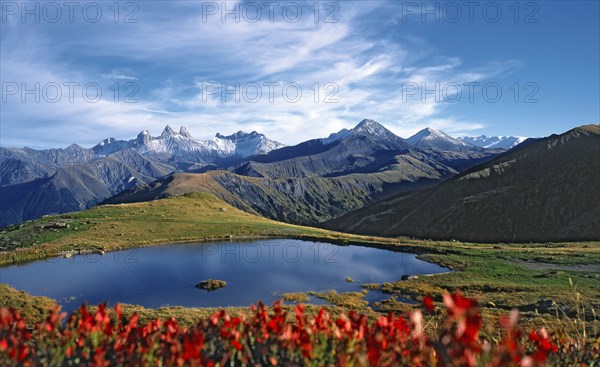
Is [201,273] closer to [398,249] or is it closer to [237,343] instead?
[398,249]

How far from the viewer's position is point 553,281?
52.8m

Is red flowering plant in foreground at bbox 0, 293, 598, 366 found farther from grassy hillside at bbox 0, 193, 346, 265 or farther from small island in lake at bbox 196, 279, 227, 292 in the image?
grassy hillside at bbox 0, 193, 346, 265

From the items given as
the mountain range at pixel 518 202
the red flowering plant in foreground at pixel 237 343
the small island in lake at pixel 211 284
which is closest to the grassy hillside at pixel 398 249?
the red flowering plant in foreground at pixel 237 343

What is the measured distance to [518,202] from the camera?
150 metres

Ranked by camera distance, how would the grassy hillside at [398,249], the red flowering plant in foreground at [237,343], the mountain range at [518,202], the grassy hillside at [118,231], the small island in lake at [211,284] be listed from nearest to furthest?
Result: 1. the red flowering plant in foreground at [237,343]
2. the grassy hillside at [398,249]
3. the small island in lake at [211,284]
4. the grassy hillside at [118,231]
5. the mountain range at [518,202]

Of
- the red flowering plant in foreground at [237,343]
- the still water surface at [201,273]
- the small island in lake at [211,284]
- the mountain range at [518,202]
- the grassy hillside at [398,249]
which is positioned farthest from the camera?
the mountain range at [518,202]

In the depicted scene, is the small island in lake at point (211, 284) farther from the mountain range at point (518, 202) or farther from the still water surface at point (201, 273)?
the mountain range at point (518, 202)

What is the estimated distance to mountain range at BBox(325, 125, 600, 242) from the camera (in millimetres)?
135625

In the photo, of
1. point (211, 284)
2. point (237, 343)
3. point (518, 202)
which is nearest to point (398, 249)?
point (211, 284)

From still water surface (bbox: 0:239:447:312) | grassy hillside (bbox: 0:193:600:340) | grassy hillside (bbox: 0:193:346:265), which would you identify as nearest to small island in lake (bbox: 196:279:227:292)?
still water surface (bbox: 0:239:447:312)

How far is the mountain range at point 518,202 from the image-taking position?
445ft

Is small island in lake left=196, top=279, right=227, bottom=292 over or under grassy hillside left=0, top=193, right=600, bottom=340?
under

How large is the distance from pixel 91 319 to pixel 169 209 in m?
139

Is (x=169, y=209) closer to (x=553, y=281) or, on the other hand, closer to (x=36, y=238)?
(x=36, y=238)
